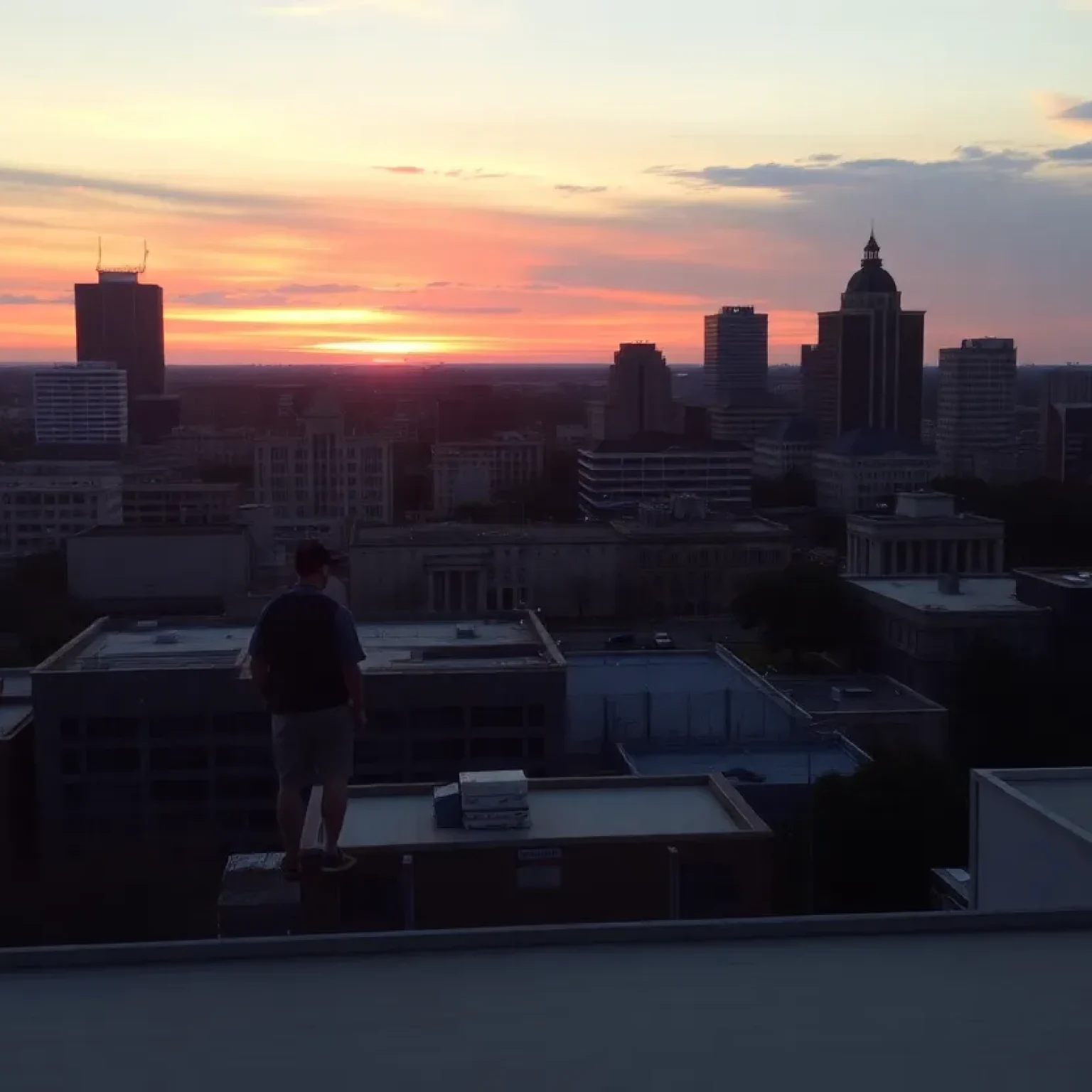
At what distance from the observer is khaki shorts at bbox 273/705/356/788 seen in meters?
4.21

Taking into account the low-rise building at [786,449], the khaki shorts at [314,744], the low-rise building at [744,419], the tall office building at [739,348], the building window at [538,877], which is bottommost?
the building window at [538,877]

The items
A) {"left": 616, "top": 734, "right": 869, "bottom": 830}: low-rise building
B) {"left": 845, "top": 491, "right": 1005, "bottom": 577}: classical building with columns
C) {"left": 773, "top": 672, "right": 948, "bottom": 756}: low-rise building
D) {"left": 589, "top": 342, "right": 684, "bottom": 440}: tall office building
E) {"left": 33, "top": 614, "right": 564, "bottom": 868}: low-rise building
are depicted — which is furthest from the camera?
{"left": 589, "top": 342, "right": 684, "bottom": 440}: tall office building

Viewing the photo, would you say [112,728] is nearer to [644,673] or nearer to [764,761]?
[764,761]

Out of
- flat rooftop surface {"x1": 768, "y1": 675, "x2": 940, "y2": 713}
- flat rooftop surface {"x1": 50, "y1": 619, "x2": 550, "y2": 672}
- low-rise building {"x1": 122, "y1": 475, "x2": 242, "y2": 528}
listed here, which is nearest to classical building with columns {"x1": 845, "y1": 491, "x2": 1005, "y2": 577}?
flat rooftop surface {"x1": 768, "y1": 675, "x2": 940, "y2": 713}

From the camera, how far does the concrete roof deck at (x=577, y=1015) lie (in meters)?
2.72

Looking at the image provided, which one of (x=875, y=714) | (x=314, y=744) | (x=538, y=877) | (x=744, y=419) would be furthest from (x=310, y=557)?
(x=744, y=419)

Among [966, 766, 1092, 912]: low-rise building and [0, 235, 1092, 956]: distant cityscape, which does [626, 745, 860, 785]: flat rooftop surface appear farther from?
[966, 766, 1092, 912]: low-rise building

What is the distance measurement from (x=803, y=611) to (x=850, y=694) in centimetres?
521

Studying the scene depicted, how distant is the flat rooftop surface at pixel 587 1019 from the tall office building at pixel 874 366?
6968 cm

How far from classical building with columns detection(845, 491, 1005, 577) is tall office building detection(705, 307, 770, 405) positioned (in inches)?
3334

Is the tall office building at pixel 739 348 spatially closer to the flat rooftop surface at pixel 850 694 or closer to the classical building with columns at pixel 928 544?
the classical building with columns at pixel 928 544

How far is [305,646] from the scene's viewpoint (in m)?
4.10

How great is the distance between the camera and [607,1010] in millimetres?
3006

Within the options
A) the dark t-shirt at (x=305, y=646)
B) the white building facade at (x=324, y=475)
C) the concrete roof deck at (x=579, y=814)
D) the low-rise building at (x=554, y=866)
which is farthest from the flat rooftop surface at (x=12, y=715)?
the white building facade at (x=324, y=475)
